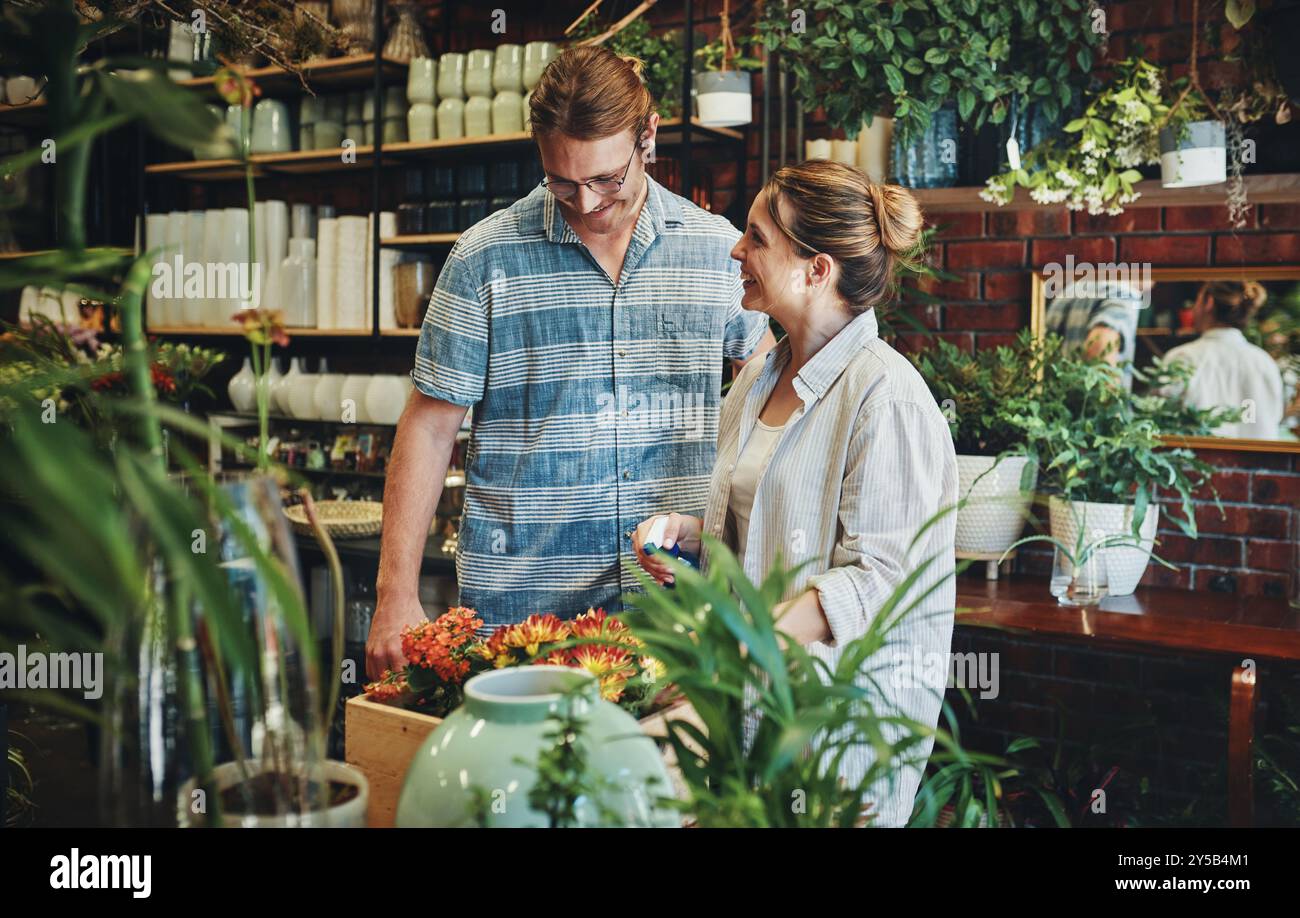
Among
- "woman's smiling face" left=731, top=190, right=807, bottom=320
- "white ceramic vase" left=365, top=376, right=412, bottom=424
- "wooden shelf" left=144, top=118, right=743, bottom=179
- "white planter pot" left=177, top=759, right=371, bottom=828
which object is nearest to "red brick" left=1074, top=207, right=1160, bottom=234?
"wooden shelf" left=144, top=118, right=743, bottom=179

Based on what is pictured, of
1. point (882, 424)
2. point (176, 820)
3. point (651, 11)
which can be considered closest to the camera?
point (176, 820)

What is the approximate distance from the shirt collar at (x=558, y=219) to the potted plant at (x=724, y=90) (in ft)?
3.73

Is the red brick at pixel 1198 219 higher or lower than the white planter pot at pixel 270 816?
higher

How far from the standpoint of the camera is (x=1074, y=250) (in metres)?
3.03

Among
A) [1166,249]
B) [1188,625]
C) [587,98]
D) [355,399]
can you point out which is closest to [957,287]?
[1166,249]

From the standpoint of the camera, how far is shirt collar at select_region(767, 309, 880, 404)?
1623 millimetres

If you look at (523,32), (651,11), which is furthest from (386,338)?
(651,11)

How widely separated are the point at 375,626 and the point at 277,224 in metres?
2.67

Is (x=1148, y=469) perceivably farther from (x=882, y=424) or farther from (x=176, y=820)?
Result: (x=176, y=820)

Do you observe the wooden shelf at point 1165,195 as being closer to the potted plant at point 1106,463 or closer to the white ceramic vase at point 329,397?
the potted plant at point 1106,463

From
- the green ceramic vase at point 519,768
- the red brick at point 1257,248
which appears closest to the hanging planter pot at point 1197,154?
the red brick at point 1257,248

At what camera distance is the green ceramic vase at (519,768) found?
2.34 feet

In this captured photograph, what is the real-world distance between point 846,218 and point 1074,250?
A: 1.61m
